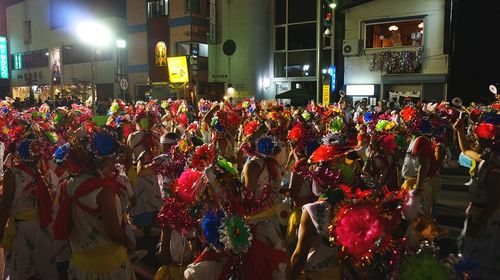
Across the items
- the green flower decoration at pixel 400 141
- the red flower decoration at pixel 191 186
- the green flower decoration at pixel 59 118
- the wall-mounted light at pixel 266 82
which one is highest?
the wall-mounted light at pixel 266 82

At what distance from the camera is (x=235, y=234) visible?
250cm

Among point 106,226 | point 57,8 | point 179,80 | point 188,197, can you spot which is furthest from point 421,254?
point 57,8

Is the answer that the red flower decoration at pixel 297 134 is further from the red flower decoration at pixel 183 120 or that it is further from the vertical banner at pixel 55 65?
the vertical banner at pixel 55 65

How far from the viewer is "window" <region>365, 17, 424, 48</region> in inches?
880

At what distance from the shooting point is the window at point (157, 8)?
3108 cm

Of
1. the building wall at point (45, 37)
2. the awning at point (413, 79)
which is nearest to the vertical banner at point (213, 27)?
the building wall at point (45, 37)

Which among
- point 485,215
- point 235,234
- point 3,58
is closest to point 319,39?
point 485,215

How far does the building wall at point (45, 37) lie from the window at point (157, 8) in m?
3.90

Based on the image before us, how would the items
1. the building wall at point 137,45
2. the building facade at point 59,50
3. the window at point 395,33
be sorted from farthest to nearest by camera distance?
the building facade at point 59,50
the building wall at point 137,45
the window at point 395,33

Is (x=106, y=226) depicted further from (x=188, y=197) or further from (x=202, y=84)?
(x=202, y=84)

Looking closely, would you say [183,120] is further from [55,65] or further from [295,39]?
[55,65]

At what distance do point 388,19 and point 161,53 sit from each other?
1652 cm

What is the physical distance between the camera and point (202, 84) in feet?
100

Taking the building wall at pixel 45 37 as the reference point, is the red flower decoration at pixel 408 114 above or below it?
below
